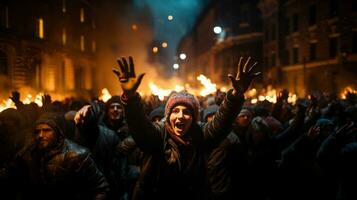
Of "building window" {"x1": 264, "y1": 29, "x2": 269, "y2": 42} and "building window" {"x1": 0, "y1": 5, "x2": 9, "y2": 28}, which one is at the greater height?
"building window" {"x1": 264, "y1": 29, "x2": 269, "y2": 42}

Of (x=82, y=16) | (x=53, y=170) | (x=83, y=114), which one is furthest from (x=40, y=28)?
(x=53, y=170)

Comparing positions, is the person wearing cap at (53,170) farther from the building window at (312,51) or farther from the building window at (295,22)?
the building window at (295,22)

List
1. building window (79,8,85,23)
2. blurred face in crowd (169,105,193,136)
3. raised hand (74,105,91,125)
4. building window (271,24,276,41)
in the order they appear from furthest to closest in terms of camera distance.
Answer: building window (79,8,85,23) < building window (271,24,276,41) < raised hand (74,105,91,125) < blurred face in crowd (169,105,193,136)

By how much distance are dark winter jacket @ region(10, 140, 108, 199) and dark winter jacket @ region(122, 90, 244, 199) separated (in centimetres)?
78

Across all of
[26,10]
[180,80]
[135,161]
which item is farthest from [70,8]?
[180,80]

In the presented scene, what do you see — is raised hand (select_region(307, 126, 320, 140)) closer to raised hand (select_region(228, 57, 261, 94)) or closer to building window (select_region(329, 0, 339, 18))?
raised hand (select_region(228, 57, 261, 94))

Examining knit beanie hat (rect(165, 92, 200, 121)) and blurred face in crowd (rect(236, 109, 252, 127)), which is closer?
knit beanie hat (rect(165, 92, 200, 121))

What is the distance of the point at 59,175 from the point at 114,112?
258cm

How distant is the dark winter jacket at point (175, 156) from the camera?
9.45 feet

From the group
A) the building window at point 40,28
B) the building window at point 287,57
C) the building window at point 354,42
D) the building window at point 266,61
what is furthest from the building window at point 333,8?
the building window at point 40,28

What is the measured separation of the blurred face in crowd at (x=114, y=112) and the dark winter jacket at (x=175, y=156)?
3.01 meters

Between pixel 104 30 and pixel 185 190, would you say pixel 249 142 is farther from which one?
pixel 104 30

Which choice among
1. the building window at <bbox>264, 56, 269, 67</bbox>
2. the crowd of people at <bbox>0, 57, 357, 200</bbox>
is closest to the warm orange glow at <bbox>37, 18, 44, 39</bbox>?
the building window at <bbox>264, 56, 269, 67</bbox>

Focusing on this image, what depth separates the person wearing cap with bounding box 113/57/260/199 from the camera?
2918 millimetres
